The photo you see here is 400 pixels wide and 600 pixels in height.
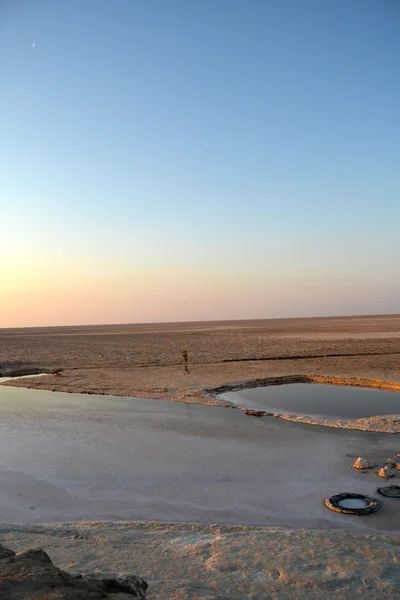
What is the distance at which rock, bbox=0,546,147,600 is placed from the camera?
9.46 ft

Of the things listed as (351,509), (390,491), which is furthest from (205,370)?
(351,509)

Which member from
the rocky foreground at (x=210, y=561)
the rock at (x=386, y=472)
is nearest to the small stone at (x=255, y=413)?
the rock at (x=386, y=472)

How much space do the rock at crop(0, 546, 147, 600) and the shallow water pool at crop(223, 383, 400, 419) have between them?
954 cm

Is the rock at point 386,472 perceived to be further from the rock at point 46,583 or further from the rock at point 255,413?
the rock at point 46,583

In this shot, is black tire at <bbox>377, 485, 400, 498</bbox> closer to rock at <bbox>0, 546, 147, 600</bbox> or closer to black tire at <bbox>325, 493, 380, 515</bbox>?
black tire at <bbox>325, 493, 380, 515</bbox>

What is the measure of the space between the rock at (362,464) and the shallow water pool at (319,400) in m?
3.78

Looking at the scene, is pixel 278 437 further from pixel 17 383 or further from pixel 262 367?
pixel 17 383

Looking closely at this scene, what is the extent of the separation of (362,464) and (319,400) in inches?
244

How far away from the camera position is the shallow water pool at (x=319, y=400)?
12.6m

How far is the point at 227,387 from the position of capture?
1636cm

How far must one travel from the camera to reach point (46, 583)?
3020 millimetres

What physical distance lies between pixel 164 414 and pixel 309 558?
336 inches

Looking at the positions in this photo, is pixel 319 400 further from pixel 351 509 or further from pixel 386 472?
pixel 351 509

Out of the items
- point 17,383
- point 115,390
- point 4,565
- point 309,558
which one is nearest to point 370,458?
point 309,558
